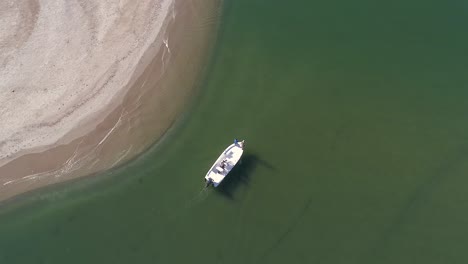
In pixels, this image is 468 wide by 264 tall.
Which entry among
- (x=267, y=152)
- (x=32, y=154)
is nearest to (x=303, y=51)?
(x=267, y=152)

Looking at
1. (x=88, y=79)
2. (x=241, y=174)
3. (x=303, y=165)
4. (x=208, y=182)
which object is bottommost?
(x=208, y=182)

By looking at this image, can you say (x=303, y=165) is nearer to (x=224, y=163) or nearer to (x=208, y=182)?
(x=224, y=163)

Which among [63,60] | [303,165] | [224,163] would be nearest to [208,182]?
[224,163]

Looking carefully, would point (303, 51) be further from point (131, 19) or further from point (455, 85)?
point (131, 19)

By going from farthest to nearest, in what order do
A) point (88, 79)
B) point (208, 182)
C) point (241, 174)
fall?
point (88, 79), point (241, 174), point (208, 182)

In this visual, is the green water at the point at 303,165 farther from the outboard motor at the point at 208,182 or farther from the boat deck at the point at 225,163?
the boat deck at the point at 225,163

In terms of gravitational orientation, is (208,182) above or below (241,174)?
below

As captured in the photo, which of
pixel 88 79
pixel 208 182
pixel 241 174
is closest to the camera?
pixel 208 182
